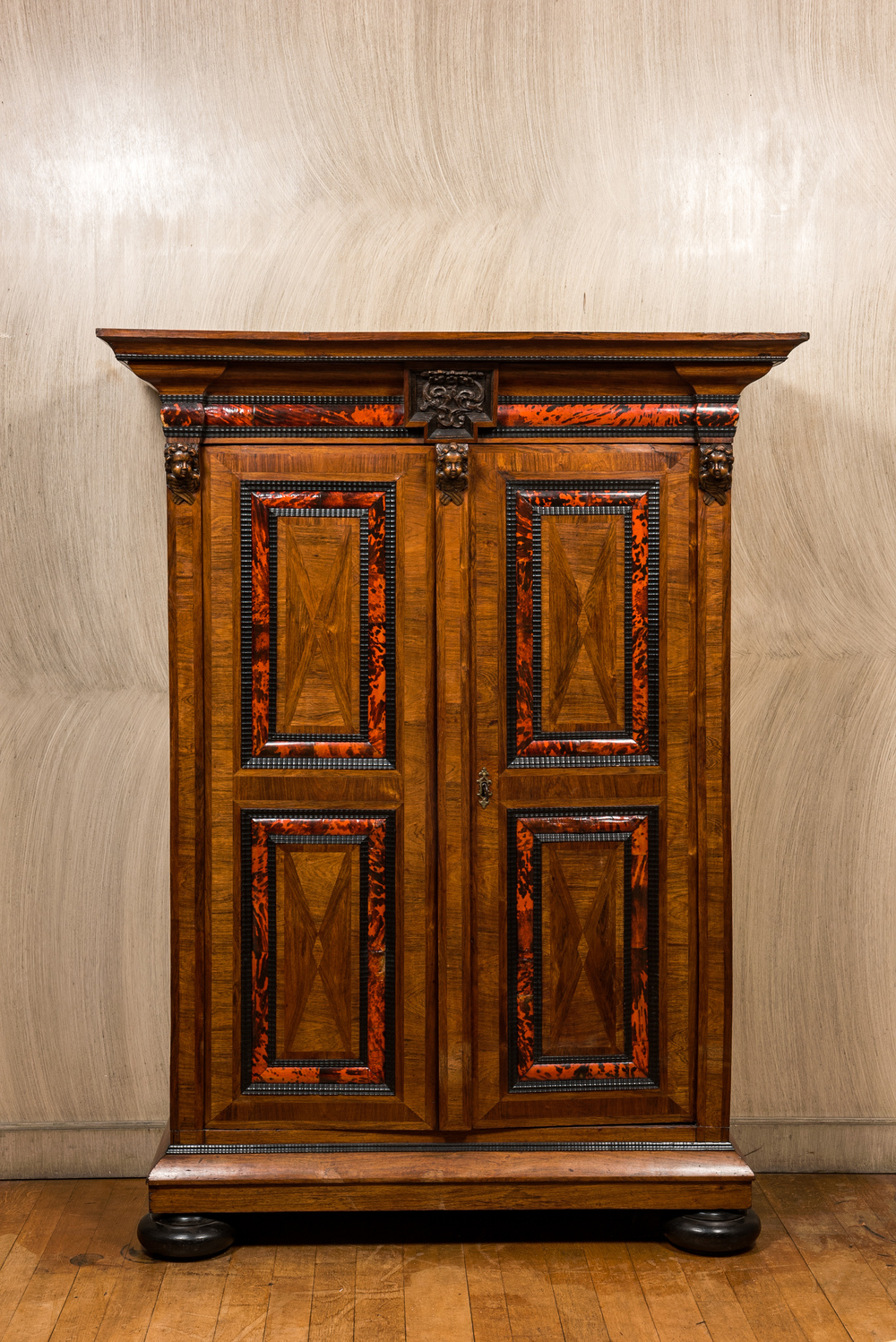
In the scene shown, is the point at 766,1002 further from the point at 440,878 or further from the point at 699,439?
the point at 699,439

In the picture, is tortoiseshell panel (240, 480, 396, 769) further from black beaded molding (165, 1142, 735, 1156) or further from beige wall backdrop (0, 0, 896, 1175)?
black beaded molding (165, 1142, 735, 1156)

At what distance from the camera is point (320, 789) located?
8.10ft

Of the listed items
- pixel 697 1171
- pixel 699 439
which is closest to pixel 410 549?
pixel 699 439

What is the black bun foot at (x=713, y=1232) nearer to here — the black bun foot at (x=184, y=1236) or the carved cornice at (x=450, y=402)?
the black bun foot at (x=184, y=1236)

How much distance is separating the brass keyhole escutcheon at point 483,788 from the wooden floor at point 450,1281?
3.48 ft

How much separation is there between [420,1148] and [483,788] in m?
0.84

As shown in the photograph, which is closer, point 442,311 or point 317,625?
point 317,625

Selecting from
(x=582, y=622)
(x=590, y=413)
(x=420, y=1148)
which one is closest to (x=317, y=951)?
(x=420, y=1148)

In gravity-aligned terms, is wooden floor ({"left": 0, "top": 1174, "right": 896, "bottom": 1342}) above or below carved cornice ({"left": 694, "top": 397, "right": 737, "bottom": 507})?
below

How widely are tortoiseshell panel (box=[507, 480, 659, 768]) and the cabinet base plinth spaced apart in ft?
3.00

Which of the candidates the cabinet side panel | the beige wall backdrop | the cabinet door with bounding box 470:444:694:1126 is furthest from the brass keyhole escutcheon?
the beige wall backdrop

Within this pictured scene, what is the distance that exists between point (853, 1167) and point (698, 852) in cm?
121

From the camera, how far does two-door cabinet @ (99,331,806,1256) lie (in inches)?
95.9

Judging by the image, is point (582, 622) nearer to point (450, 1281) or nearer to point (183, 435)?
point (183, 435)
